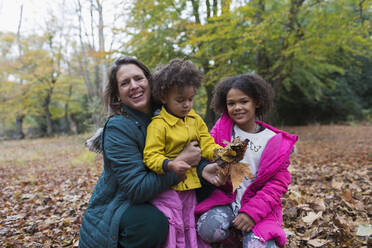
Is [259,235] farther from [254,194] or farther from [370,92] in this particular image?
[370,92]

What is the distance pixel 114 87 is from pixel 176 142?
0.71 meters

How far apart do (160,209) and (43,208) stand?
2915 mm

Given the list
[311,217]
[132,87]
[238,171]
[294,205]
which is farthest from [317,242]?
[132,87]

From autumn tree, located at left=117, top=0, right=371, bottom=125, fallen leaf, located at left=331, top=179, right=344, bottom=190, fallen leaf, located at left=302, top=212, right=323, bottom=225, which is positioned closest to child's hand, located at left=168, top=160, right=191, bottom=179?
fallen leaf, located at left=302, top=212, right=323, bottom=225

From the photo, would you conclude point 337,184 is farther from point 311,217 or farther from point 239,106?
point 239,106

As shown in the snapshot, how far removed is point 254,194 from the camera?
6.68ft

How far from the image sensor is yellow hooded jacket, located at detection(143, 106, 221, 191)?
5.68 feet

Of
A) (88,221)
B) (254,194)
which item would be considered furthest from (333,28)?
(88,221)

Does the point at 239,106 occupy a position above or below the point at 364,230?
above

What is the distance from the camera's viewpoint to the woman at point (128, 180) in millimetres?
1648

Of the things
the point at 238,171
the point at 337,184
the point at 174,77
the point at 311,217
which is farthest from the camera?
the point at 337,184

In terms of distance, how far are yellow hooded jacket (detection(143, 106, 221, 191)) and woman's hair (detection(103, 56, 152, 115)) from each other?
366 millimetres

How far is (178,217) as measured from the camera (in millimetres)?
1793

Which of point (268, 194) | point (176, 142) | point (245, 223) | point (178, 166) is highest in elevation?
point (176, 142)
